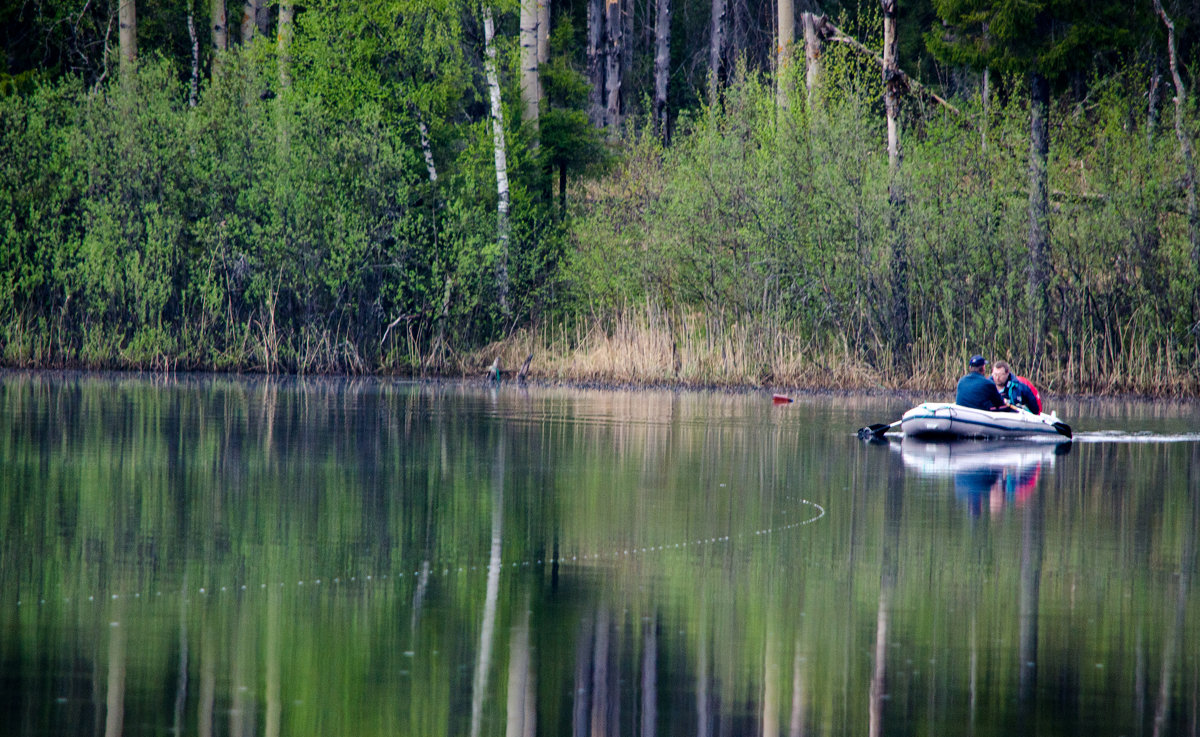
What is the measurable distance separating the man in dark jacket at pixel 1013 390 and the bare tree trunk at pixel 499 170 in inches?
601

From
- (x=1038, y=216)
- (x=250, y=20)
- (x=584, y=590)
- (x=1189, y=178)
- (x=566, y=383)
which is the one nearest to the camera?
(x=584, y=590)

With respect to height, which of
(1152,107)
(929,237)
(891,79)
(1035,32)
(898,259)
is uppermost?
(1035,32)

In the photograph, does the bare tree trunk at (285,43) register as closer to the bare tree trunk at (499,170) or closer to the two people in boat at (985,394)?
the bare tree trunk at (499,170)

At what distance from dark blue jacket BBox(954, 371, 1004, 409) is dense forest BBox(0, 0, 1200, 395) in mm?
9446

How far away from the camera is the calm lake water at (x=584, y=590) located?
21.2 ft

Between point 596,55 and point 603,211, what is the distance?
63.9 feet

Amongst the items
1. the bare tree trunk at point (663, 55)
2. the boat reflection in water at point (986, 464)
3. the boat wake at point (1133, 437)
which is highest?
the bare tree trunk at point (663, 55)

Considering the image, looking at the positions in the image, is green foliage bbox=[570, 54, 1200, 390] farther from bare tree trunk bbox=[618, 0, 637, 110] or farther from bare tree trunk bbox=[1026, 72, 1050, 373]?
bare tree trunk bbox=[618, 0, 637, 110]

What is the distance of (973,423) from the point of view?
813 inches

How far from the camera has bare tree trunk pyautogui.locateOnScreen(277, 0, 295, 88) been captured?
113ft

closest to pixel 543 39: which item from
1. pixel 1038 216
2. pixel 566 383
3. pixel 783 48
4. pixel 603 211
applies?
pixel 603 211

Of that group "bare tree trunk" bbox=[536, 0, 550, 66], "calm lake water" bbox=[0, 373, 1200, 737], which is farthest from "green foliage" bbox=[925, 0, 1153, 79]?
"calm lake water" bbox=[0, 373, 1200, 737]

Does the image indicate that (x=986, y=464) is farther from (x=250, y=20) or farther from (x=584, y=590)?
(x=250, y=20)

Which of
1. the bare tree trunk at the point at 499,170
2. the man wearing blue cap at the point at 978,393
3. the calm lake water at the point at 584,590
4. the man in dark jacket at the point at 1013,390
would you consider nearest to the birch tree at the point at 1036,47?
the man in dark jacket at the point at 1013,390
